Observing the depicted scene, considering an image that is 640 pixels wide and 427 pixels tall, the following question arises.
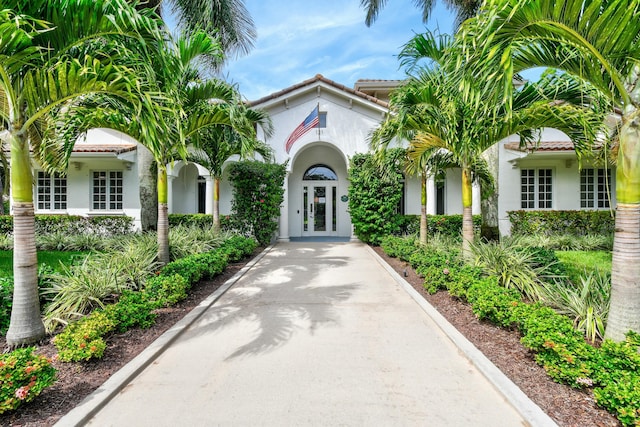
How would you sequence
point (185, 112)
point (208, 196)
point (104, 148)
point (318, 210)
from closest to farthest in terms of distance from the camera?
point (185, 112) < point (104, 148) < point (208, 196) < point (318, 210)

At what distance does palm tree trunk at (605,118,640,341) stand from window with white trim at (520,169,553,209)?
11778 millimetres

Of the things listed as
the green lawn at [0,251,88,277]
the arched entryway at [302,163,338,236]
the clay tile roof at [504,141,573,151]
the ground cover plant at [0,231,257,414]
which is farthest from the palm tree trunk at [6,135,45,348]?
the clay tile roof at [504,141,573,151]


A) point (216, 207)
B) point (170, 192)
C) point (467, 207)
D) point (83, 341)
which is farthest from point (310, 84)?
point (83, 341)

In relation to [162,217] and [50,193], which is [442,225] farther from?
[50,193]

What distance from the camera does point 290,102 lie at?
13984mm

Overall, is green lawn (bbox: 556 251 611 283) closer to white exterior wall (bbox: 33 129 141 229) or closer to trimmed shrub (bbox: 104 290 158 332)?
trimmed shrub (bbox: 104 290 158 332)

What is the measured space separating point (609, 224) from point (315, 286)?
Answer: 1310cm

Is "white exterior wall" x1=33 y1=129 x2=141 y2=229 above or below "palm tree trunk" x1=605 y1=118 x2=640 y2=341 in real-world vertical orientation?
above

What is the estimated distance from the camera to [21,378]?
2.54m

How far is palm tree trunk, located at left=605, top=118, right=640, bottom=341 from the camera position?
324 centimetres

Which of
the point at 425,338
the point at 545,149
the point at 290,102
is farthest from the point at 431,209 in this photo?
the point at 425,338

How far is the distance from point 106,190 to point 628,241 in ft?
57.1

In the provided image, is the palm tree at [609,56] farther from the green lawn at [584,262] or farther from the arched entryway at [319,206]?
the arched entryway at [319,206]

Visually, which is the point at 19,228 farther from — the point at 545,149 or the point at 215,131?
the point at 545,149
